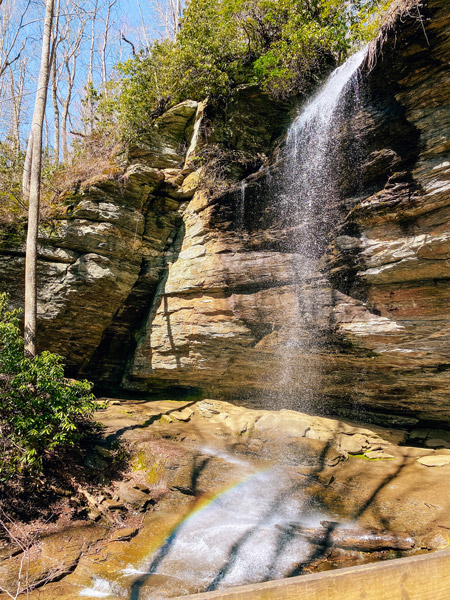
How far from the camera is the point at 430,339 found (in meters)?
8.04

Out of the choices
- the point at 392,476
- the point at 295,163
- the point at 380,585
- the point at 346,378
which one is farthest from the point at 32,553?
the point at 295,163

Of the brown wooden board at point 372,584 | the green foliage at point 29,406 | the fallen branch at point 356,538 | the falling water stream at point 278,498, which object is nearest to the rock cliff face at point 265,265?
the falling water stream at point 278,498

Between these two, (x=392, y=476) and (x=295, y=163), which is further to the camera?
(x=295, y=163)

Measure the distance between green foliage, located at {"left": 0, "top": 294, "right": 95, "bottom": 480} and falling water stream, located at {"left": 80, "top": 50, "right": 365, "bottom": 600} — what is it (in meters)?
2.46

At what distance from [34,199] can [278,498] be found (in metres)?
9.00

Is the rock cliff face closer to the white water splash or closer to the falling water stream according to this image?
the falling water stream

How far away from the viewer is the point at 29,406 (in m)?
6.03

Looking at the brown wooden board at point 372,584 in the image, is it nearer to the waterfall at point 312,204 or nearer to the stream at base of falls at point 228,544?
the stream at base of falls at point 228,544

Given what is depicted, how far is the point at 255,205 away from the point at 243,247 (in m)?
1.29

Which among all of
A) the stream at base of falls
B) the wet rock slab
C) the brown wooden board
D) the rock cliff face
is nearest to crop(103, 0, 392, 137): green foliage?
the rock cliff face

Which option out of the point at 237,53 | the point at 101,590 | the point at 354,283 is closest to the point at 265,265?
the point at 354,283

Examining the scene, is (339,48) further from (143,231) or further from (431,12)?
(143,231)

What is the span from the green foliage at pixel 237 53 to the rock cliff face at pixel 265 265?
71 cm

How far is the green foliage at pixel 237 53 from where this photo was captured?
1015 cm
